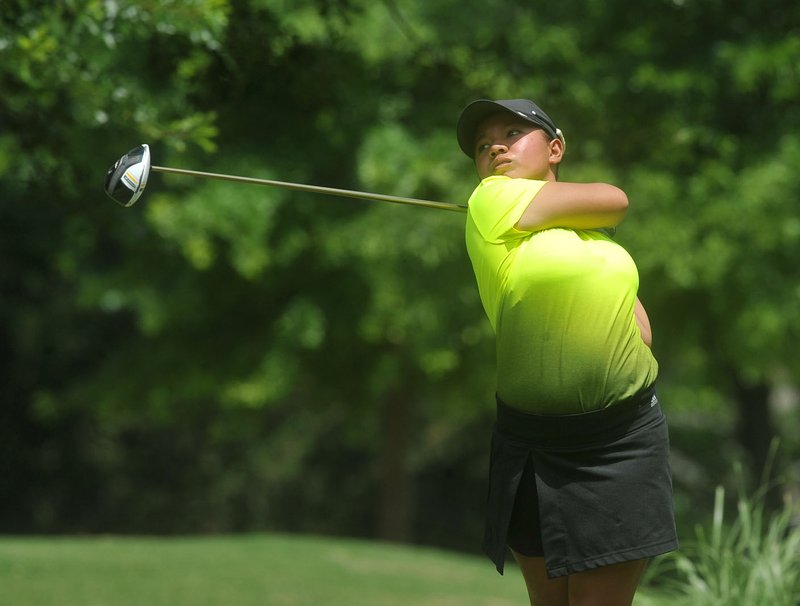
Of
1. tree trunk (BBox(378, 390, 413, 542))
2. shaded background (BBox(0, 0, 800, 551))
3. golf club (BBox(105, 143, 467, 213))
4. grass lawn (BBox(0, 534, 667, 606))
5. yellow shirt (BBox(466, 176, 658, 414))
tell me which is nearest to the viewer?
yellow shirt (BBox(466, 176, 658, 414))

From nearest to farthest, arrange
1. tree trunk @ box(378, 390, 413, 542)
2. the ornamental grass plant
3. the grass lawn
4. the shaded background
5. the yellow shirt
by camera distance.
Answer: the yellow shirt, the ornamental grass plant, the shaded background, the grass lawn, tree trunk @ box(378, 390, 413, 542)

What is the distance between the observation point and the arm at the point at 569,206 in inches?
107

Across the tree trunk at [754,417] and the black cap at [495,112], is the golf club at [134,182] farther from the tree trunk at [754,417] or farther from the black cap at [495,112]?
the tree trunk at [754,417]

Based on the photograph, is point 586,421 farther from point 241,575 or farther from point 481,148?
point 241,575

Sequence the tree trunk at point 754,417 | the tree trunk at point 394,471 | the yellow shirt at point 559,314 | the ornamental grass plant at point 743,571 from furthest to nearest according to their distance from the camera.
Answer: the tree trunk at point 754,417 < the tree trunk at point 394,471 < the ornamental grass plant at point 743,571 < the yellow shirt at point 559,314

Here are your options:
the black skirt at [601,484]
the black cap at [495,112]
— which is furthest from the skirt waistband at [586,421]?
the black cap at [495,112]

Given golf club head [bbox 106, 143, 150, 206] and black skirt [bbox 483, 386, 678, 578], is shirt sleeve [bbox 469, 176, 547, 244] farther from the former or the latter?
golf club head [bbox 106, 143, 150, 206]

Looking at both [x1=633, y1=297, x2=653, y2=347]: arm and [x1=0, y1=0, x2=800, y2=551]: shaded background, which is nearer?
[x1=633, y1=297, x2=653, y2=347]: arm

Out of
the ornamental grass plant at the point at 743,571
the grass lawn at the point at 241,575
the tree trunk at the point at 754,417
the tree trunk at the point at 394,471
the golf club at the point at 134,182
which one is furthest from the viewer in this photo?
the tree trunk at the point at 754,417

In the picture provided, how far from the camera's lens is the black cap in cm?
289

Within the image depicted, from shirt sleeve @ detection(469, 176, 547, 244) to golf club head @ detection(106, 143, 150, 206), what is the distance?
2.66ft

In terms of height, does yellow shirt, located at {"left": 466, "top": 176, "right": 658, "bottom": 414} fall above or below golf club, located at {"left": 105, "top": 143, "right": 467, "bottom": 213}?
below

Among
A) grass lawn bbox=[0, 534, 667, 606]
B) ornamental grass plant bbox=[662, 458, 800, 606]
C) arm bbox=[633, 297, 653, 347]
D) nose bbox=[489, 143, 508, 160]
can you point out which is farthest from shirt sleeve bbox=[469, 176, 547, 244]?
grass lawn bbox=[0, 534, 667, 606]

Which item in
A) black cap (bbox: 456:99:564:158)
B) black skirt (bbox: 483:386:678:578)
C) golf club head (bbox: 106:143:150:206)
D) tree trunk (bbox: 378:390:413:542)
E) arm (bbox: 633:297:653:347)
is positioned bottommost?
tree trunk (bbox: 378:390:413:542)
